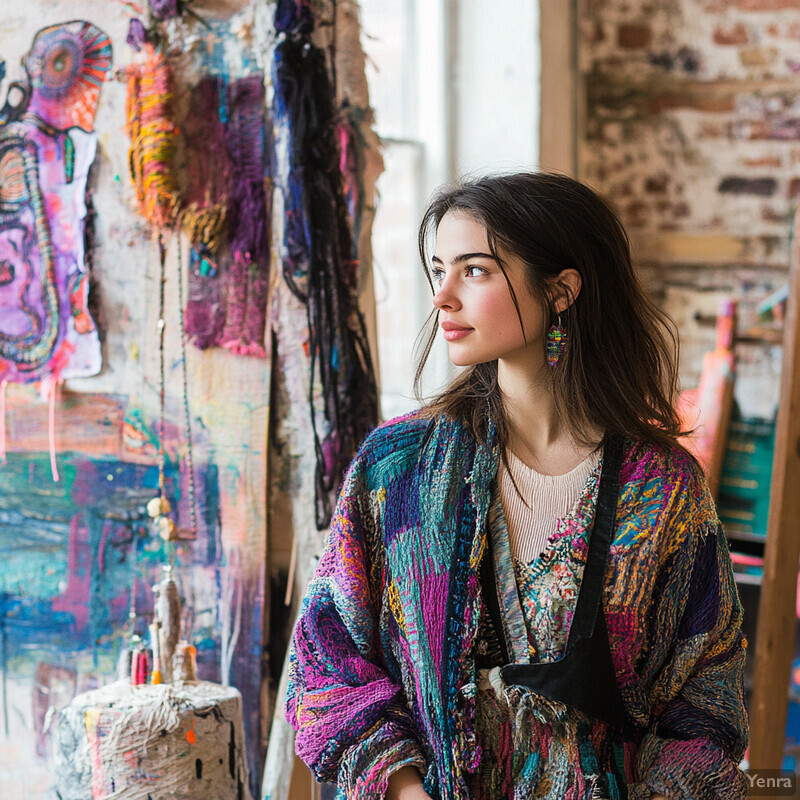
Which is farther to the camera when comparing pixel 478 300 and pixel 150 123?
pixel 150 123

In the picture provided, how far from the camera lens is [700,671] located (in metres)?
1.23

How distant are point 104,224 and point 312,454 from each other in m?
0.57

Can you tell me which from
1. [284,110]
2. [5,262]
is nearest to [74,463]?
[5,262]

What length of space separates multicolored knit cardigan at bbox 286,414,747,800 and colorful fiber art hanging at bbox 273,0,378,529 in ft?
1.56

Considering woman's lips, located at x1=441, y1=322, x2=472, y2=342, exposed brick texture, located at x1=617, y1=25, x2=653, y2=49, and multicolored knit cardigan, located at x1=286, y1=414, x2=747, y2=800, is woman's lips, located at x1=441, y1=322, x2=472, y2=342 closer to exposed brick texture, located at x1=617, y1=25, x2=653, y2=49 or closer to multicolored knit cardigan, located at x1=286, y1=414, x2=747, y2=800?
multicolored knit cardigan, located at x1=286, y1=414, x2=747, y2=800

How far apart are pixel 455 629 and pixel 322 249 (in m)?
0.84

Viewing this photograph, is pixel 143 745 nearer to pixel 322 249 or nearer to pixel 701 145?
pixel 322 249

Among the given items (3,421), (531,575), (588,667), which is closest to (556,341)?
(531,575)

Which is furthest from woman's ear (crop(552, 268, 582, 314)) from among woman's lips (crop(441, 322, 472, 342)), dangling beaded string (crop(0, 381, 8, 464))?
dangling beaded string (crop(0, 381, 8, 464))

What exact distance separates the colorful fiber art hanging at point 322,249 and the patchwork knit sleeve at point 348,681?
1.56ft

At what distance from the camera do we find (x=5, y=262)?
1.60m

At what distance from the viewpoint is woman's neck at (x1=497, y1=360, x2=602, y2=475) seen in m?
1.29

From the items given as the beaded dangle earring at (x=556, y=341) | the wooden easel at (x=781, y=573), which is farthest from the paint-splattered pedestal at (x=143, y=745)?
the wooden easel at (x=781, y=573)

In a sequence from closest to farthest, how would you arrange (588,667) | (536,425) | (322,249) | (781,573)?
1. (588,667)
2. (536,425)
3. (322,249)
4. (781,573)
